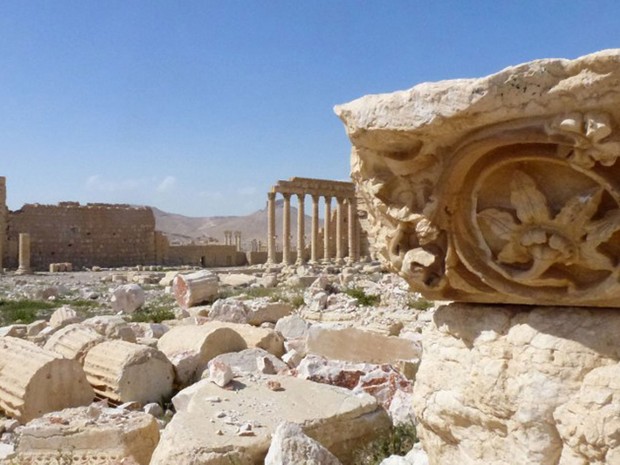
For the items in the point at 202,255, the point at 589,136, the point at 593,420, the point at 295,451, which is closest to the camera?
the point at 589,136

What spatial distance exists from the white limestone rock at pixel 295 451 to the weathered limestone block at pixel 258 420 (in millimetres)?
396

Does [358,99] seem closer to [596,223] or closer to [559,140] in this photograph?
[559,140]

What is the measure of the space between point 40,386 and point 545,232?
4889 millimetres

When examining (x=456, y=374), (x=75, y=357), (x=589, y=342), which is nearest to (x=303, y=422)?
(x=456, y=374)

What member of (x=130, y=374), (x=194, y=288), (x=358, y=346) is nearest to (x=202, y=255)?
(x=194, y=288)

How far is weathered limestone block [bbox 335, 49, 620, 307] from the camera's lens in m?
2.32

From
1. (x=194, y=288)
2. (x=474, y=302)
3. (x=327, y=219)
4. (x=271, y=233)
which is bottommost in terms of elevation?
(x=194, y=288)

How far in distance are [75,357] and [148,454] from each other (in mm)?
2694

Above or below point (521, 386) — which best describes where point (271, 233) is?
above

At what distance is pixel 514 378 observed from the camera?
270 cm

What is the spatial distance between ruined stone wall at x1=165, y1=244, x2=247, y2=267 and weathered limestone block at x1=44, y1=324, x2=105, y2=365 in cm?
3264

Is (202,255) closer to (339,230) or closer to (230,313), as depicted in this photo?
(339,230)

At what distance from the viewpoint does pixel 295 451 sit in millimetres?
3453

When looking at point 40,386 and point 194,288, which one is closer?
point 40,386
